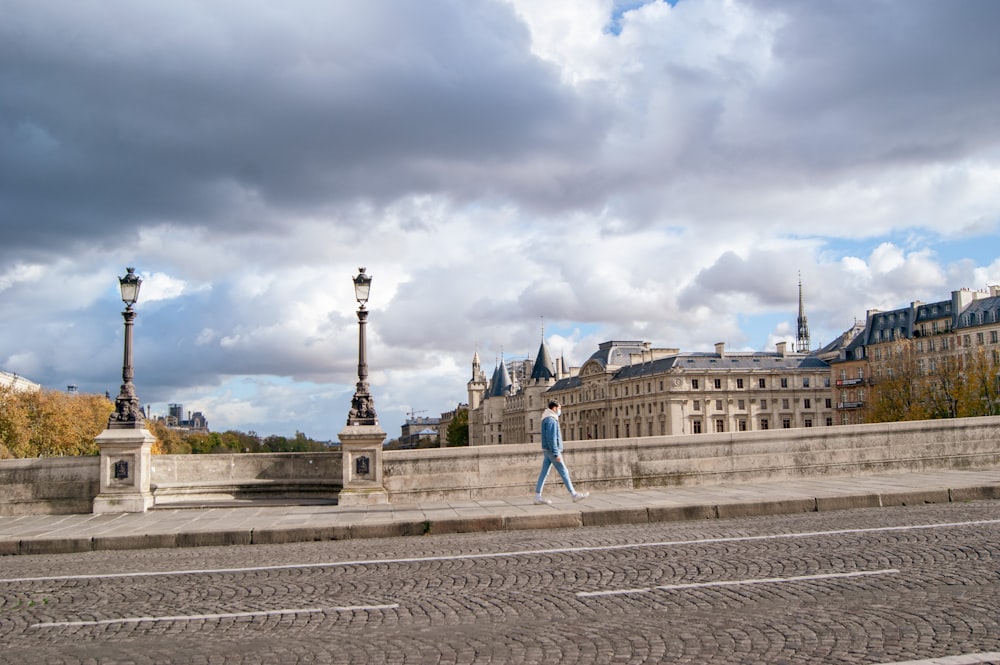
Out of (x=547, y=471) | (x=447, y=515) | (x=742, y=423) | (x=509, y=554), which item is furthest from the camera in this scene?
(x=742, y=423)

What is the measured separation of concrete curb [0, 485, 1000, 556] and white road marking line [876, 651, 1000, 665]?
8710 mm

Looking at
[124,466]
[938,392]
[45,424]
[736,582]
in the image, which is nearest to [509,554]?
[736,582]

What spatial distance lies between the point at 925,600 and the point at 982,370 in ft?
268

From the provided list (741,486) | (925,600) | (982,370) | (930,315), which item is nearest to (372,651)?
(925,600)

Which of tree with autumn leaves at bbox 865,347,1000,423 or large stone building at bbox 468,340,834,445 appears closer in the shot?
tree with autumn leaves at bbox 865,347,1000,423

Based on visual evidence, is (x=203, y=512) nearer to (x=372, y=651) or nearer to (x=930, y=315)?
(x=372, y=651)

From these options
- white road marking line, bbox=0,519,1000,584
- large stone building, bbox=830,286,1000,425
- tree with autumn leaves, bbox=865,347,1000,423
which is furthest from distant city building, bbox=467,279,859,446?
white road marking line, bbox=0,519,1000,584

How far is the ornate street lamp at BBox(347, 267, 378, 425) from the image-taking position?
59.7 ft

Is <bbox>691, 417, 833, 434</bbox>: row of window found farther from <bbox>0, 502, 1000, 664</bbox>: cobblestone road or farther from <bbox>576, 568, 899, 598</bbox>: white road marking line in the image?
<bbox>576, 568, 899, 598</bbox>: white road marking line

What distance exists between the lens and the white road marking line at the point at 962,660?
5.50 meters

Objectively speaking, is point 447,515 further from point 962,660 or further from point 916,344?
point 916,344

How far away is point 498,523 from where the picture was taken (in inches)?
558

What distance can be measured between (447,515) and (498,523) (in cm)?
100

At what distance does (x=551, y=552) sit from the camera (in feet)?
35.8
